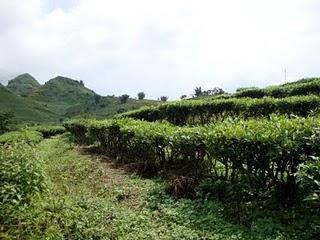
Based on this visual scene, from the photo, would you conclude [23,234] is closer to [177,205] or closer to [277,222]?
[177,205]

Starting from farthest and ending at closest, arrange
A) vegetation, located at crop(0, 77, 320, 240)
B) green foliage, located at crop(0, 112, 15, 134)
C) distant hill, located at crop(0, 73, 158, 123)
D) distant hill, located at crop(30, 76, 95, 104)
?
distant hill, located at crop(30, 76, 95, 104)
distant hill, located at crop(0, 73, 158, 123)
green foliage, located at crop(0, 112, 15, 134)
vegetation, located at crop(0, 77, 320, 240)

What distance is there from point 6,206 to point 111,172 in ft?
22.4

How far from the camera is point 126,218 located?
9.20m

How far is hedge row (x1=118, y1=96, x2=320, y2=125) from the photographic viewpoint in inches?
679

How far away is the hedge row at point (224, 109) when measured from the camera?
17250mm

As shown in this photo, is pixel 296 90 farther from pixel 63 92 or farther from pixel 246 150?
pixel 63 92

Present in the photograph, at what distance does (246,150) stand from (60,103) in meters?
153

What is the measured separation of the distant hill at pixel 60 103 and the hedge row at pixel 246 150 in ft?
213

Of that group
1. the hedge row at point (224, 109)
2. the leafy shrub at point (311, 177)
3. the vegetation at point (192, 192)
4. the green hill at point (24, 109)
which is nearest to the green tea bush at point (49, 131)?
the hedge row at point (224, 109)

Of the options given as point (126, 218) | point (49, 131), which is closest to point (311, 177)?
point (126, 218)

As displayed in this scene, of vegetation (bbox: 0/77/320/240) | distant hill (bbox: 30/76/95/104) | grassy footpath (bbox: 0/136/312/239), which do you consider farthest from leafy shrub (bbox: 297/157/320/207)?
distant hill (bbox: 30/76/95/104)

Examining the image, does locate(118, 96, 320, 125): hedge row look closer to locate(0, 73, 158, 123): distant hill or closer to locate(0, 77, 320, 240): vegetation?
locate(0, 77, 320, 240): vegetation

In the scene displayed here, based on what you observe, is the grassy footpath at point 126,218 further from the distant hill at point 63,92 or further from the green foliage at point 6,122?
the distant hill at point 63,92

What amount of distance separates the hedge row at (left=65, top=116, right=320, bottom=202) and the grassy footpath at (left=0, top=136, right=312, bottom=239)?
942 millimetres
